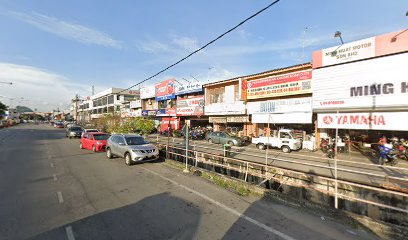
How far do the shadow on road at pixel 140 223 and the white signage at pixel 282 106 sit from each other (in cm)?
1494

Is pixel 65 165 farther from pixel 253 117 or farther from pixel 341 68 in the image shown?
pixel 341 68

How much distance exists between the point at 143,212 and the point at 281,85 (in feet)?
56.5

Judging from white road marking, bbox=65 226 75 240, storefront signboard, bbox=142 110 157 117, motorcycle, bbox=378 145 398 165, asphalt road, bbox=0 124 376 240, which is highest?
storefront signboard, bbox=142 110 157 117

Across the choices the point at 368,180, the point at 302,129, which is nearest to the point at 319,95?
the point at 302,129

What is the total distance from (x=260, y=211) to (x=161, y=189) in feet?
12.0

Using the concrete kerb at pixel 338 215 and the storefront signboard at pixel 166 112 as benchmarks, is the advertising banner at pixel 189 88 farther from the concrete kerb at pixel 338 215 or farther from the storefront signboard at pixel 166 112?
the concrete kerb at pixel 338 215

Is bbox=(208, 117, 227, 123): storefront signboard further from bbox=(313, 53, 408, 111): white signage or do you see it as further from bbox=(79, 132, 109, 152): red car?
bbox=(79, 132, 109, 152): red car

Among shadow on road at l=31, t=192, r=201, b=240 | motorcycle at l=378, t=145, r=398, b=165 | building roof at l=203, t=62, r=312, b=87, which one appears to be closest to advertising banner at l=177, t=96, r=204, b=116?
building roof at l=203, t=62, r=312, b=87

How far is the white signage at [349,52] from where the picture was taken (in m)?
14.2

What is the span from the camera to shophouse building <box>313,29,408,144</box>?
13.1 metres

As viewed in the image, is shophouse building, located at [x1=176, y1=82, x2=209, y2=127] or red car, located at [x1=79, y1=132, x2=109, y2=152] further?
shophouse building, located at [x1=176, y1=82, x2=209, y2=127]

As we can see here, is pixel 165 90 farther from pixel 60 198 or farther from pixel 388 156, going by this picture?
pixel 388 156

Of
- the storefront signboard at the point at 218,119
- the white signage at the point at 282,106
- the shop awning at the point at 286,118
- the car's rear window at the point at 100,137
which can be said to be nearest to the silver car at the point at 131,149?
the car's rear window at the point at 100,137

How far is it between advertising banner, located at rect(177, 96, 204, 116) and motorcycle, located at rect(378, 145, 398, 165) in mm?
18925
